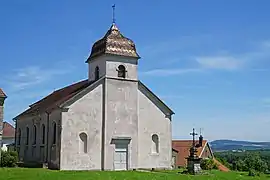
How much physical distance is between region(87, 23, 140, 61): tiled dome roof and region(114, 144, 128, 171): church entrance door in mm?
8750

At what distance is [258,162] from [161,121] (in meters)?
29.8

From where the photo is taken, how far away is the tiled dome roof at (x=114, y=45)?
38.5m

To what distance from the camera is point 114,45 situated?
3872cm

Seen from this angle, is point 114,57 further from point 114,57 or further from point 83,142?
point 83,142

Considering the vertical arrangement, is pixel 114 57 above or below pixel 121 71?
above

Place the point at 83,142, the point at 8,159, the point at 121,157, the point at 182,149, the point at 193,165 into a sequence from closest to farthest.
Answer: the point at 193,165 → the point at 83,142 → the point at 121,157 → the point at 8,159 → the point at 182,149

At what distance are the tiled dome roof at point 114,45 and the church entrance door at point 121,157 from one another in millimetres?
8750

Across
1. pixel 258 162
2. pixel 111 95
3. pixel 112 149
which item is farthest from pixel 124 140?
pixel 258 162

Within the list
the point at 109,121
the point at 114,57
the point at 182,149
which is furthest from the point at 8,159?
the point at 182,149

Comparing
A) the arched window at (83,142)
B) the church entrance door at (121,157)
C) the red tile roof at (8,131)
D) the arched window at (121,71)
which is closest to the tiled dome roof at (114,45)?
the arched window at (121,71)

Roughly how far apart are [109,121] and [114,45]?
724 centimetres

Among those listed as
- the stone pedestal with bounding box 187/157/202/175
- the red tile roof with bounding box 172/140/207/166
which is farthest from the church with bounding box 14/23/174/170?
the red tile roof with bounding box 172/140/207/166

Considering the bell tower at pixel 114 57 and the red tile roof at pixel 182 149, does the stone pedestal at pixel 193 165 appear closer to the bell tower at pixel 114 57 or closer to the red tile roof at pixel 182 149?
the bell tower at pixel 114 57

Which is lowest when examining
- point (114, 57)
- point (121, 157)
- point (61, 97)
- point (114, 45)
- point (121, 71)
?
point (121, 157)
